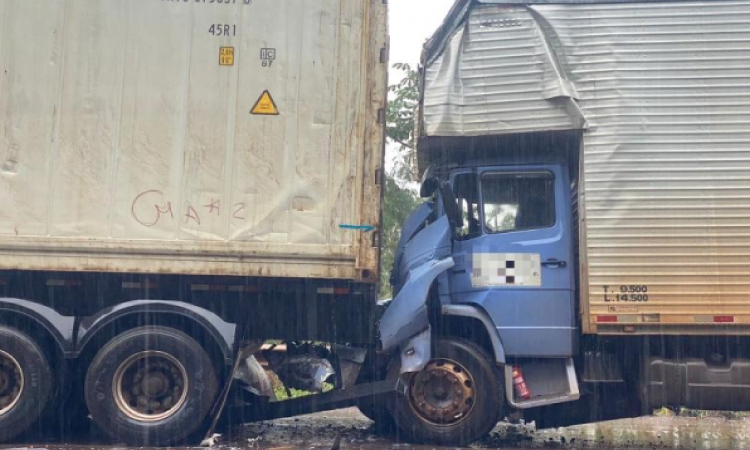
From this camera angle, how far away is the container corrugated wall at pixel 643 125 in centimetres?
670

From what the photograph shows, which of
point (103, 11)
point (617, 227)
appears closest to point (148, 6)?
point (103, 11)

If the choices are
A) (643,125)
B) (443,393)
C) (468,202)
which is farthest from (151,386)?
(643,125)

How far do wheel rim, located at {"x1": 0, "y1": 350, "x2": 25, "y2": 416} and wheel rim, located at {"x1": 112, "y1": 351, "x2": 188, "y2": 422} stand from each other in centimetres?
83

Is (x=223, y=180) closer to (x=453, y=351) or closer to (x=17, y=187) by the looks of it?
(x=17, y=187)

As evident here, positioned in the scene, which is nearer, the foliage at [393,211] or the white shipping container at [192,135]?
the white shipping container at [192,135]

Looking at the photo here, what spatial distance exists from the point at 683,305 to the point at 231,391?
13.3 feet

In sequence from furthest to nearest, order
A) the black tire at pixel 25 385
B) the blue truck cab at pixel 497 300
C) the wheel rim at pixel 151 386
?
1. the blue truck cab at pixel 497 300
2. the wheel rim at pixel 151 386
3. the black tire at pixel 25 385

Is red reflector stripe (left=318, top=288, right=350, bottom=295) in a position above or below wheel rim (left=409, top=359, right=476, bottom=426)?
above

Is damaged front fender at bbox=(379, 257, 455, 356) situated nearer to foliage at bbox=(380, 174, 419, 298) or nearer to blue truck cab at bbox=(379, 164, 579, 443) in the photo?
blue truck cab at bbox=(379, 164, 579, 443)

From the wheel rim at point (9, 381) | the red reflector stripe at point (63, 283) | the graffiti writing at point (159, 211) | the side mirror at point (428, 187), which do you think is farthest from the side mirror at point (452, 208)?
the wheel rim at point (9, 381)

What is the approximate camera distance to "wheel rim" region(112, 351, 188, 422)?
667cm

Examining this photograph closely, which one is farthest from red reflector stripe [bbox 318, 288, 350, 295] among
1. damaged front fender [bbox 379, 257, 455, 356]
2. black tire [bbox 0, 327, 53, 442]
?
black tire [bbox 0, 327, 53, 442]

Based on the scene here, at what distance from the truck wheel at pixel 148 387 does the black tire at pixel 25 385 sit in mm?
363

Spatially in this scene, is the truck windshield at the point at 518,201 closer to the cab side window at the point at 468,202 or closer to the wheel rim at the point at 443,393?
the cab side window at the point at 468,202
